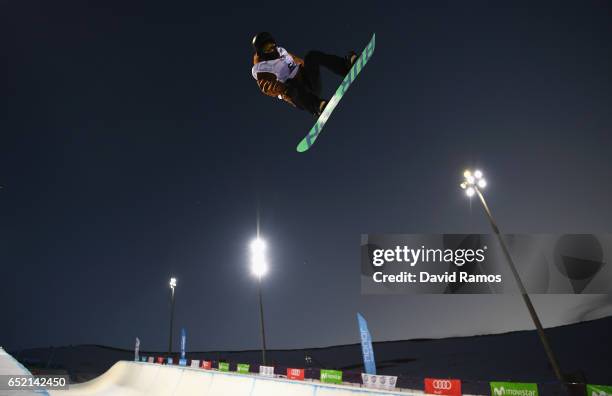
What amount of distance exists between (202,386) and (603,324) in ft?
449

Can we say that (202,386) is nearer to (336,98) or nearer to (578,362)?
(336,98)

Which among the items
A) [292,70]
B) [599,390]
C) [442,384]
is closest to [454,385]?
[442,384]

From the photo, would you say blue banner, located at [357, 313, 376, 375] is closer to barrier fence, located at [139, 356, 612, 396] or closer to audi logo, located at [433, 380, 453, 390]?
barrier fence, located at [139, 356, 612, 396]

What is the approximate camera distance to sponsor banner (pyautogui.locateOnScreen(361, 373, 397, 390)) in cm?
1355

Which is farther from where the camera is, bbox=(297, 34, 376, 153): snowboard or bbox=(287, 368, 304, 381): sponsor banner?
bbox=(287, 368, 304, 381): sponsor banner

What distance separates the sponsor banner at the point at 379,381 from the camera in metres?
13.6

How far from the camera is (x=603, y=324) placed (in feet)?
354

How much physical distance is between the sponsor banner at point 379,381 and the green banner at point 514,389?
3447mm

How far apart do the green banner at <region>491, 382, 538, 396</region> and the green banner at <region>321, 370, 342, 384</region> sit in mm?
6414

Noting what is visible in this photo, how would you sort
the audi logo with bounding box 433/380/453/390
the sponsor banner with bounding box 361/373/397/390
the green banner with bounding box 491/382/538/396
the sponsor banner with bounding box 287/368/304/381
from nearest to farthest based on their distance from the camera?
1. the green banner with bounding box 491/382/538/396
2. the audi logo with bounding box 433/380/453/390
3. the sponsor banner with bounding box 361/373/397/390
4. the sponsor banner with bounding box 287/368/304/381

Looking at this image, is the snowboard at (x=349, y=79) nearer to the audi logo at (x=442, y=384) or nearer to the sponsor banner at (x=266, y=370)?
the audi logo at (x=442, y=384)

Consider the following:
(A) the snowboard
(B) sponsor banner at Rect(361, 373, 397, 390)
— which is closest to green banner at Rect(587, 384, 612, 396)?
(B) sponsor banner at Rect(361, 373, 397, 390)

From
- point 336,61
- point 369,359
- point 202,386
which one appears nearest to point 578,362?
point 369,359

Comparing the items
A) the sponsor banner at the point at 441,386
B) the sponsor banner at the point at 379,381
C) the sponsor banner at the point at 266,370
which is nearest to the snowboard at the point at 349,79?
the sponsor banner at the point at 441,386
